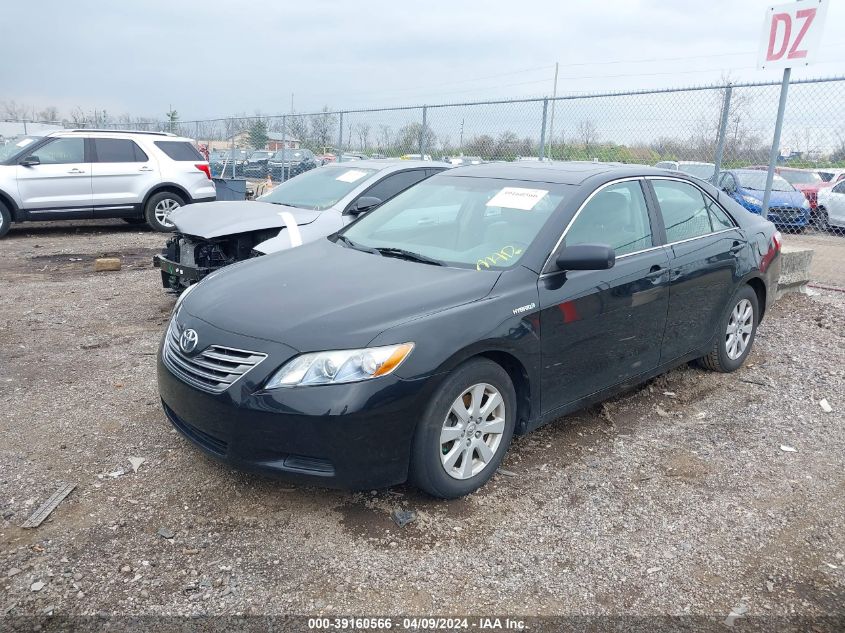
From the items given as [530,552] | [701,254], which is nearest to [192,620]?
[530,552]

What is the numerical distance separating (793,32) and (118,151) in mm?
10499

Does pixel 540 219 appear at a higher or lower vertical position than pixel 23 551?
higher

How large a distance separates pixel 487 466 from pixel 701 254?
2.34 metres

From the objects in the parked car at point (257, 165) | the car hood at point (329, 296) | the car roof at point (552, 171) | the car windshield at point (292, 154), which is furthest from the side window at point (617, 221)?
the parked car at point (257, 165)

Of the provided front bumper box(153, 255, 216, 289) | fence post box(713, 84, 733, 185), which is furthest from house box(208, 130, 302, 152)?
fence post box(713, 84, 733, 185)

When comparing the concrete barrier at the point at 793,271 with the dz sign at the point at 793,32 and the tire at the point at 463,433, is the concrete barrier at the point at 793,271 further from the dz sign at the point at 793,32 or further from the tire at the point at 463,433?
the tire at the point at 463,433

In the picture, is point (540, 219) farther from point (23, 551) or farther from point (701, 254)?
point (23, 551)

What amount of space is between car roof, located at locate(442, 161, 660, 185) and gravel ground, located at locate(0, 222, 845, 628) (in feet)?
5.28

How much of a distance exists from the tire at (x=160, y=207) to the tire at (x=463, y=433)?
34.0 ft

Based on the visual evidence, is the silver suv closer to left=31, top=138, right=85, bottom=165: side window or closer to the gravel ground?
left=31, top=138, right=85, bottom=165: side window

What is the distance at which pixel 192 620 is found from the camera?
2611 mm

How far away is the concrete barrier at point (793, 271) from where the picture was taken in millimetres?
7868

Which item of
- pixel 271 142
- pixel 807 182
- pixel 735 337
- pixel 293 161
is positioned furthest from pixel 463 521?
pixel 271 142

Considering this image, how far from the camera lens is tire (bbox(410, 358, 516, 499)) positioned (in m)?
3.21
